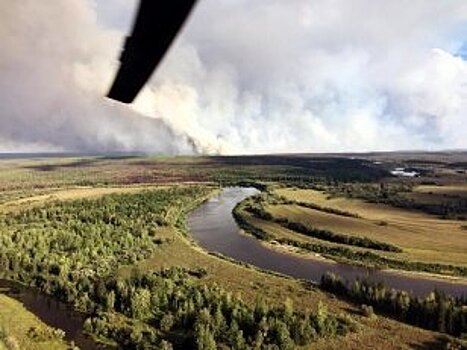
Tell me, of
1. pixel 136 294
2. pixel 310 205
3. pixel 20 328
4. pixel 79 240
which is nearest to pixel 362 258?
pixel 136 294

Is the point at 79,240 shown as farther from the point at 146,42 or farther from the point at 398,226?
the point at 146,42

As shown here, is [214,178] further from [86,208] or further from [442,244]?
[442,244]

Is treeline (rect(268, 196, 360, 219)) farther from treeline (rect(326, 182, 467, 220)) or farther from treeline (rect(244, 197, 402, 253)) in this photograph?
treeline (rect(326, 182, 467, 220))

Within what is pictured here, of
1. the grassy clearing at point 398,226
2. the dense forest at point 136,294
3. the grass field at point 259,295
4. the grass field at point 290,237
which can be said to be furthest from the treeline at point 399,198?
the grass field at point 259,295

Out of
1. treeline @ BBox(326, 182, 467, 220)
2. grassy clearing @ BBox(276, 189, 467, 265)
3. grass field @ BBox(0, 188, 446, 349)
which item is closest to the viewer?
grass field @ BBox(0, 188, 446, 349)

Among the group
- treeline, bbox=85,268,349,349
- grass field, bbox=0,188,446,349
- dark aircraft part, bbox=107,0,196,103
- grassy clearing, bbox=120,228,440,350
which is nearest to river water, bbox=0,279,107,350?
grass field, bbox=0,188,446,349

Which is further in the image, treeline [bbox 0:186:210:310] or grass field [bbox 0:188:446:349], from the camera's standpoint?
treeline [bbox 0:186:210:310]

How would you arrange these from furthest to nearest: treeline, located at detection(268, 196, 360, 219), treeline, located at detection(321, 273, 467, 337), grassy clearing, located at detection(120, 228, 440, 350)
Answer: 1. treeline, located at detection(268, 196, 360, 219)
2. treeline, located at detection(321, 273, 467, 337)
3. grassy clearing, located at detection(120, 228, 440, 350)
